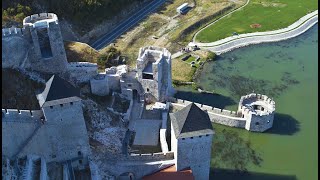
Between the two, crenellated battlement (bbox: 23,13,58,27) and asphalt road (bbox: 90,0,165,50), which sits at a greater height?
asphalt road (bbox: 90,0,165,50)

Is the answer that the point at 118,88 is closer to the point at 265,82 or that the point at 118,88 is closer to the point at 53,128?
the point at 53,128

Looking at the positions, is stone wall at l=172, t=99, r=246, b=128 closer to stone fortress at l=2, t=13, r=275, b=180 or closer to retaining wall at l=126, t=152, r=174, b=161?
stone fortress at l=2, t=13, r=275, b=180

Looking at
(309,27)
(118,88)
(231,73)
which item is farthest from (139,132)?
(309,27)

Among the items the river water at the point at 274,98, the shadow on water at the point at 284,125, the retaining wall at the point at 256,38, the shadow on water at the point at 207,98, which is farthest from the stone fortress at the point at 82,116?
the retaining wall at the point at 256,38

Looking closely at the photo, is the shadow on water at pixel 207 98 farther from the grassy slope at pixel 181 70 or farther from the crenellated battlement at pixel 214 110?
the grassy slope at pixel 181 70

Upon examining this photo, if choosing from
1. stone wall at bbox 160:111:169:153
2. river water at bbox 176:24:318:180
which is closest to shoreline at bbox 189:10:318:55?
river water at bbox 176:24:318:180
